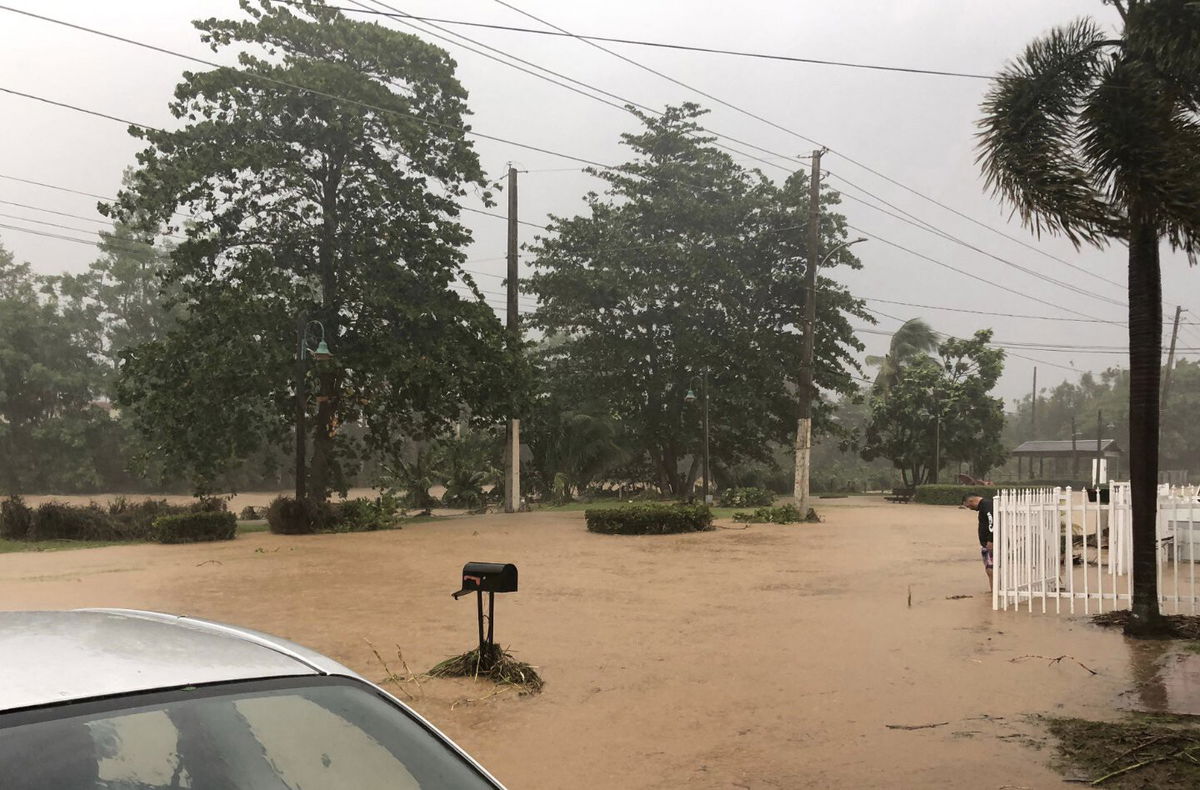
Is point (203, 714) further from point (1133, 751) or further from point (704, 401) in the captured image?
point (704, 401)

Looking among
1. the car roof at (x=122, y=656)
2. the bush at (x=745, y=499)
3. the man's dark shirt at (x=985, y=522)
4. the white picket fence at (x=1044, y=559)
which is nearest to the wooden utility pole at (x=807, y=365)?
the bush at (x=745, y=499)

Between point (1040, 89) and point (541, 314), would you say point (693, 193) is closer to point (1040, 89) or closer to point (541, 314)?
point (541, 314)

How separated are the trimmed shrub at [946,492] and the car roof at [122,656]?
153ft

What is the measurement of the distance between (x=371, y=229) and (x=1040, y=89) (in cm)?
2267

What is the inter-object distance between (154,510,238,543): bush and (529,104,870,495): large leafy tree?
70.6 ft

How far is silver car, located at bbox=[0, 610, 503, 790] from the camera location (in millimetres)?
1892

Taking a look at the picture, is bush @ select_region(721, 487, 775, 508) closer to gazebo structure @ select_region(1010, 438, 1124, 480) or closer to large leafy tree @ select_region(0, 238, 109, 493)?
gazebo structure @ select_region(1010, 438, 1124, 480)

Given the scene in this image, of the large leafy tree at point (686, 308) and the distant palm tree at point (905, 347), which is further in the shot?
the distant palm tree at point (905, 347)

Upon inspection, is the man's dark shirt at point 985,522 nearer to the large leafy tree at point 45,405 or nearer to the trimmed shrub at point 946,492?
the trimmed shrub at point 946,492

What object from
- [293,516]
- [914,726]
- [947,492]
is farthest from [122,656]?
[947,492]

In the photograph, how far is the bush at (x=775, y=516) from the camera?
31.2m

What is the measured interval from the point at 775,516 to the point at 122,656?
99.1 ft

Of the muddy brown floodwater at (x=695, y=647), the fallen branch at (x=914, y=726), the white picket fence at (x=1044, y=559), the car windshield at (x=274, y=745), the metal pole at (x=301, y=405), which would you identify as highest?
the metal pole at (x=301, y=405)

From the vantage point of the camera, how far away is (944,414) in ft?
182
